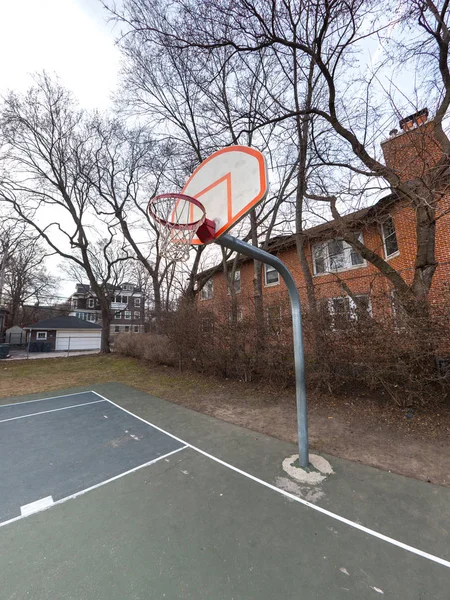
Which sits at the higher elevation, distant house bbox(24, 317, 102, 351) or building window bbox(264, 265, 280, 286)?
building window bbox(264, 265, 280, 286)

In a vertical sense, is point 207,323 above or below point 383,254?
below

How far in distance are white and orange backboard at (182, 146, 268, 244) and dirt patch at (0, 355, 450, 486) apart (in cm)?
399

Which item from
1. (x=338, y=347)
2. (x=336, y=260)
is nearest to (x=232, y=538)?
(x=338, y=347)

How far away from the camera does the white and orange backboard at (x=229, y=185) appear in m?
3.04

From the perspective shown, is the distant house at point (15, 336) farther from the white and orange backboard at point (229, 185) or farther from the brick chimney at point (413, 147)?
the brick chimney at point (413, 147)

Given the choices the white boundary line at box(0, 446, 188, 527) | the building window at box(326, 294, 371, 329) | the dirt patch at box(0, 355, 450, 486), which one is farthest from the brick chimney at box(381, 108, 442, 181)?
the white boundary line at box(0, 446, 188, 527)

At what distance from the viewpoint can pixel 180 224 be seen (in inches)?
141

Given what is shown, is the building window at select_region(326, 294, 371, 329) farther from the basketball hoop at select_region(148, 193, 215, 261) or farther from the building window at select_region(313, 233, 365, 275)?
the building window at select_region(313, 233, 365, 275)

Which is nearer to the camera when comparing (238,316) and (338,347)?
(338,347)

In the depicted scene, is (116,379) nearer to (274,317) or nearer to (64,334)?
(274,317)

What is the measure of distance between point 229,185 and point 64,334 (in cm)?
3001

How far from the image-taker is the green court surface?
6.13 feet

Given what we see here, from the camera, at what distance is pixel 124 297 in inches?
1750

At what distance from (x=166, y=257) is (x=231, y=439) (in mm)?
3489
